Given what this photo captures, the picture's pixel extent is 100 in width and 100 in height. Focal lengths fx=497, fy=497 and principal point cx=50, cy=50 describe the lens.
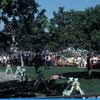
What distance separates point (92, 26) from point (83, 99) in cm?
3500

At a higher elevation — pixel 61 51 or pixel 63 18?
pixel 63 18

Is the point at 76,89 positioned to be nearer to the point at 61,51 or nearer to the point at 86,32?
the point at 86,32

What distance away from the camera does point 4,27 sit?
1672 centimetres

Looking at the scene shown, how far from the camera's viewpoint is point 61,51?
100625 millimetres

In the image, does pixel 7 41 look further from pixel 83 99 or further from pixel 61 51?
pixel 61 51

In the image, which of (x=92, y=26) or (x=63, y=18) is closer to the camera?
(x=92, y=26)

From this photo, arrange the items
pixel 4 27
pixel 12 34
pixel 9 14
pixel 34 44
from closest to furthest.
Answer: pixel 9 14 < pixel 4 27 < pixel 12 34 < pixel 34 44

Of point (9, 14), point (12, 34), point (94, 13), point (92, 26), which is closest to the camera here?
point (9, 14)

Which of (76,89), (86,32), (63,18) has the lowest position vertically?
(76,89)

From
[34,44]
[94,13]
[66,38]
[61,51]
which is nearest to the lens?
[94,13]

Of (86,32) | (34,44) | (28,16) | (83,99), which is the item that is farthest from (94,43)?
(83,99)

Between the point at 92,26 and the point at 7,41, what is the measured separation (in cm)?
2861

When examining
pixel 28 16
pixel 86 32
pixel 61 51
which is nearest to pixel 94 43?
pixel 86 32

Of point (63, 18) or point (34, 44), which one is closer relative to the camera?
point (34, 44)
